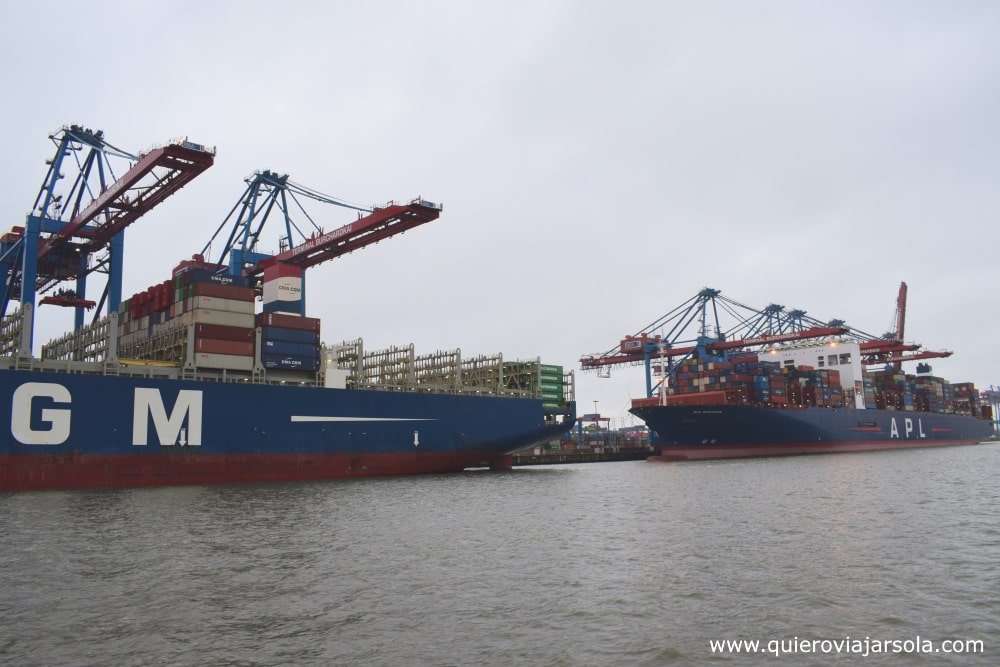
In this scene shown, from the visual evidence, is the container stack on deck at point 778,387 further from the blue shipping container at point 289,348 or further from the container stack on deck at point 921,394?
the blue shipping container at point 289,348

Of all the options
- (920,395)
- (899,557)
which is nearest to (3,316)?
(899,557)

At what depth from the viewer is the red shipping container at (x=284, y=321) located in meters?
37.3

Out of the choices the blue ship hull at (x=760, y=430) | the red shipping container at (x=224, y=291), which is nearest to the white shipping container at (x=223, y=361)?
the red shipping container at (x=224, y=291)

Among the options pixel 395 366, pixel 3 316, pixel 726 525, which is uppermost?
pixel 3 316

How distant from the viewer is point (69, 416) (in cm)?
3014

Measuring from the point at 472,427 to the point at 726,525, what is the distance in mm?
26335

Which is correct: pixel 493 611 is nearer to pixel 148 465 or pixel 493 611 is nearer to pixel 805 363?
pixel 148 465

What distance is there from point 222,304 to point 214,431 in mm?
6787

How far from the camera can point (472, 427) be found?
4450 centimetres

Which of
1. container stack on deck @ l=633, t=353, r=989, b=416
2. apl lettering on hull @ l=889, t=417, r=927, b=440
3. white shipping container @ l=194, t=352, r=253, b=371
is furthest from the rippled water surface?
apl lettering on hull @ l=889, t=417, r=927, b=440

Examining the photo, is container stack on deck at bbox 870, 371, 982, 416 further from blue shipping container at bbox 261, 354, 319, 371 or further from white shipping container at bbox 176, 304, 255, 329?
white shipping container at bbox 176, 304, 255, 329

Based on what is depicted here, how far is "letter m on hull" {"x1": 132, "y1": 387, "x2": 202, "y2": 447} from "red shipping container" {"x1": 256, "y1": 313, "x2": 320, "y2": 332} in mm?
5611

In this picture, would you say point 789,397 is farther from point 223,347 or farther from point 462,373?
point 223,347

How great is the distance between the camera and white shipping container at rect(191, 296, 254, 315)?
1395 inches
